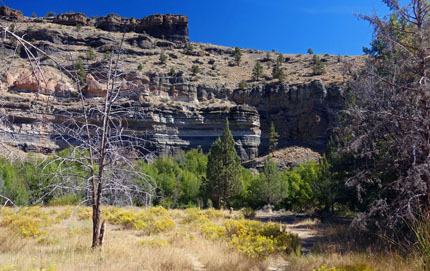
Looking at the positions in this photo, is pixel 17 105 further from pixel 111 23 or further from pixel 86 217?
pixel 111 23

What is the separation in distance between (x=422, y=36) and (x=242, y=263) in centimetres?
581

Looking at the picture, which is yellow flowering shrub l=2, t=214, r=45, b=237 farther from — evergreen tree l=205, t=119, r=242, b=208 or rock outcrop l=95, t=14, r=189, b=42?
rock outcrop l=95, t=14, r=189, b=42

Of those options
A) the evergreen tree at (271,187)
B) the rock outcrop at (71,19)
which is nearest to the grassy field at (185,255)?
the evergreen tree at (271,187)

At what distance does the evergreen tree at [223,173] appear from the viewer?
27250mm

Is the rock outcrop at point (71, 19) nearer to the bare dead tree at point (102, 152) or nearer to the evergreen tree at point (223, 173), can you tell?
the evergreen tree at point (223, 173)

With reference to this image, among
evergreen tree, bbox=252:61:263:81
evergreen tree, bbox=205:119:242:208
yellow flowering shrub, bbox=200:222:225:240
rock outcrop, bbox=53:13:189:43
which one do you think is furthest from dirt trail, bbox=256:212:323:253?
rock outcrop, bbox=53:13:189:43

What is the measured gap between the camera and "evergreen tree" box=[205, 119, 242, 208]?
2725 centimetres

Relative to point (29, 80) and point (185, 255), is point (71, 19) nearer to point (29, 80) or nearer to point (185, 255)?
point (185, 255)

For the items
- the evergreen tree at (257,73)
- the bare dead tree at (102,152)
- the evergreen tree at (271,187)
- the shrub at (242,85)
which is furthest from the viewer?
the evergreen tree at (257,73)

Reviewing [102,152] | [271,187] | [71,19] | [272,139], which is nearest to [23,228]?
[102,152]

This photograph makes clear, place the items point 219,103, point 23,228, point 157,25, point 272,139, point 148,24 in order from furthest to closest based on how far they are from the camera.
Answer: point 148,24, point 157,25, point 219,103, point 272,139, point 23,228

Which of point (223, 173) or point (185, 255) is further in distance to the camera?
point (223, 173)

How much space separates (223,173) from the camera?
89.1 ft

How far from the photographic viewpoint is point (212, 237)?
9.45 meters
